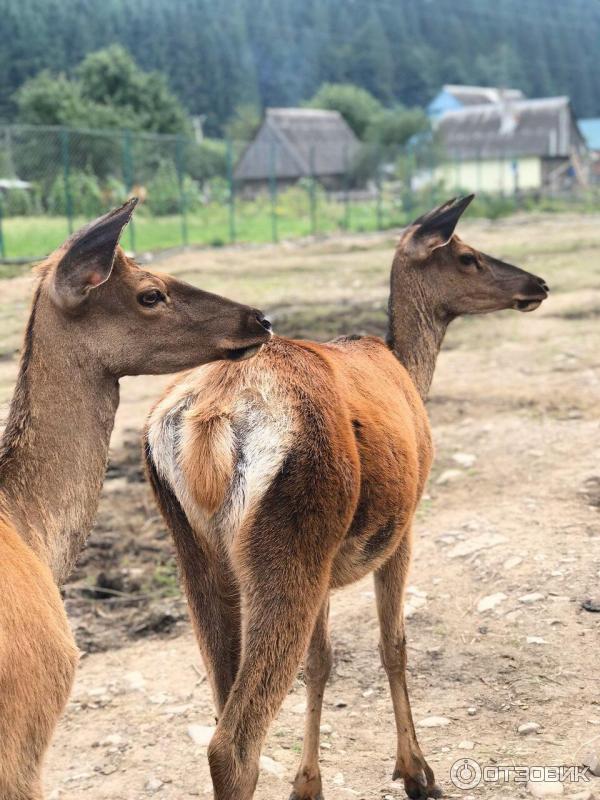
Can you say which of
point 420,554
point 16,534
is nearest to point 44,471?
point 16,534

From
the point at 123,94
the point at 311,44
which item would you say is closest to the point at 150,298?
the point at 123,94

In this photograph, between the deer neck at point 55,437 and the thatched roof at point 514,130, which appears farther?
the thatched roof at point 514,130

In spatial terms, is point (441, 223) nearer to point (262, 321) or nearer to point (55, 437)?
point (262, 321)

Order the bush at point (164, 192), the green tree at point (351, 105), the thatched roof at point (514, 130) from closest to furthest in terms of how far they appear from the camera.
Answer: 1. the bush at point (164, 192)
2. the thatched roof at point (514, 130)
3. the green tree at point (351, 105)

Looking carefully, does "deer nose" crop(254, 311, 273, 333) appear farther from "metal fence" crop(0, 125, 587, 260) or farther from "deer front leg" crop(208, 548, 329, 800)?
"metal fence" crop(0, 125, 587, 260)

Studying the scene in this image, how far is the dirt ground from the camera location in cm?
428

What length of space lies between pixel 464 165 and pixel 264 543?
172 ft

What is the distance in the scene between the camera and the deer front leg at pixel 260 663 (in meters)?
3.28

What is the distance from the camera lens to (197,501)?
3.41 meters

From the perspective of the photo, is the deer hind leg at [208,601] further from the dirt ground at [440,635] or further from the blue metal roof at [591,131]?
the blue metal roof at [591,131]

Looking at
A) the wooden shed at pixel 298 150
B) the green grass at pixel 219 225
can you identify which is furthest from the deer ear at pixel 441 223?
the wooden shed at pixel 298 150

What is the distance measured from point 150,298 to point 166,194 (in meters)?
23.4

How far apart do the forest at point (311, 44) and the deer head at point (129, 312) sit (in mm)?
72464

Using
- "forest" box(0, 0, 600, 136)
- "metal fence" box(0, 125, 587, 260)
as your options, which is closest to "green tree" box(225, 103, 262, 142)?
"forest" box(0, 0, 600, 136)
